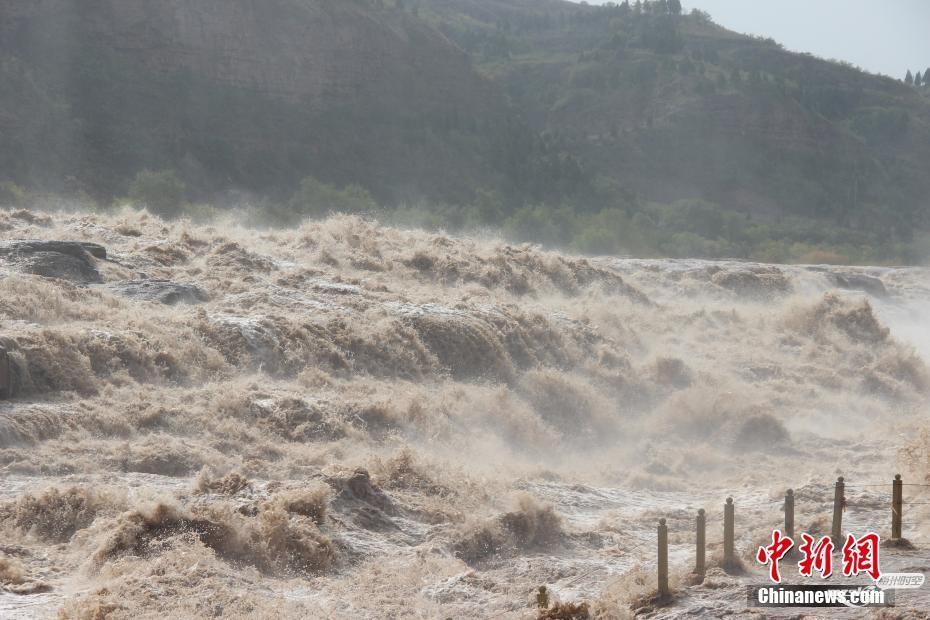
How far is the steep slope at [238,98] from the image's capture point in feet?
143

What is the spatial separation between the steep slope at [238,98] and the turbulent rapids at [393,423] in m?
22.8

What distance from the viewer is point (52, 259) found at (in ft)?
57.8

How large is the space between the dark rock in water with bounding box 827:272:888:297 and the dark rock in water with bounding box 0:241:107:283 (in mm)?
24044

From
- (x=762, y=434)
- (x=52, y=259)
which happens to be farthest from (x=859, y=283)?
(x=52, y=259)

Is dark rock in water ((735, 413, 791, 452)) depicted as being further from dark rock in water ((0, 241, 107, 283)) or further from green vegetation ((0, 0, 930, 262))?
green vegetation ((0, 0, 930, 262))

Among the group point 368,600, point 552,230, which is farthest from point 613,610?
point 552,230

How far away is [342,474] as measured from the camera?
38.0 ft

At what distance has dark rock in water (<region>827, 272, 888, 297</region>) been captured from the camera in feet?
112

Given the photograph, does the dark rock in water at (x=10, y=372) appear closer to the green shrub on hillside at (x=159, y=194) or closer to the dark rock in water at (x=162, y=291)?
the dark rock in water at (x=162, y=291)

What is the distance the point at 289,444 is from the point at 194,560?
4196mm

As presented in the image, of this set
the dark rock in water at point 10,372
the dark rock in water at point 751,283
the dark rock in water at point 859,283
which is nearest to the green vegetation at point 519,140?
the dark rock in water at point 859,283

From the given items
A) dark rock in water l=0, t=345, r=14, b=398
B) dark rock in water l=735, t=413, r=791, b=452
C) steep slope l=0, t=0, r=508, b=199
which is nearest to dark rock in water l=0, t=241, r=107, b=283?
dark rock in water l=0, t=345, r=14, b=398

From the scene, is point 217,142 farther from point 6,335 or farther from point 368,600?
point 368,600

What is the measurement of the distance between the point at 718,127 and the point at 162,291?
57.8 m
